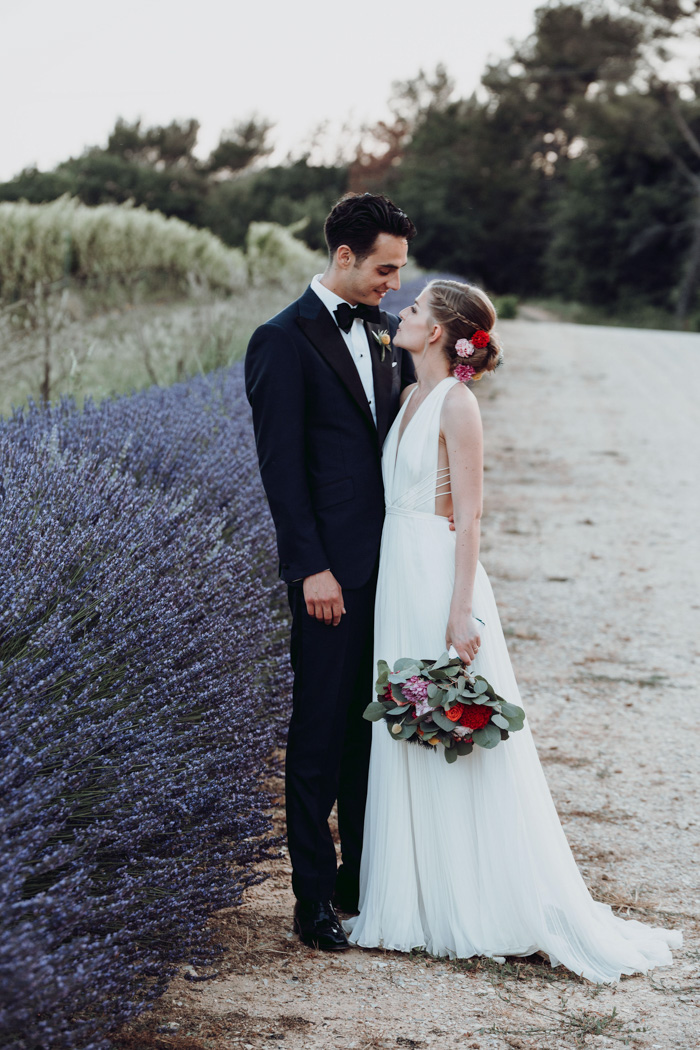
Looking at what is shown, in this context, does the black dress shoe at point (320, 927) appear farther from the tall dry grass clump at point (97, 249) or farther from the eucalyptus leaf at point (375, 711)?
the tall dry grass clump at point (97, 249)

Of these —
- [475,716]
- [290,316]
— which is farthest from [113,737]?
[290,316]

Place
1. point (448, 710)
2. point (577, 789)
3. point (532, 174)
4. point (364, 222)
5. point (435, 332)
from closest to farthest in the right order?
point (448, 710)
point (364, 222)
point (435, 332)
point (577, 789)
point (532, 174)

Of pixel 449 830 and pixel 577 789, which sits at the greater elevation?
pixel 449 830

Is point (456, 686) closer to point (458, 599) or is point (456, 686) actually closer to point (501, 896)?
point (458, 599)

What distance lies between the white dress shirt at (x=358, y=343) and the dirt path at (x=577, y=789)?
1.41 metres

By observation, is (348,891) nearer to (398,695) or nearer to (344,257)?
(398,695)

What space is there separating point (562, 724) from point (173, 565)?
6.48 feet

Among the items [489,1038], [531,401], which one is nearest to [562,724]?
[489,1038]

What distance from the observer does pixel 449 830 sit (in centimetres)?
239

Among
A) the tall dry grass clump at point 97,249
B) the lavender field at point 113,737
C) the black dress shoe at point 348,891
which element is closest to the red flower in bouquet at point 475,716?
the lavender field at point 113,737

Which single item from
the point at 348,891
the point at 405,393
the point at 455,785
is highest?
the point at 405,393

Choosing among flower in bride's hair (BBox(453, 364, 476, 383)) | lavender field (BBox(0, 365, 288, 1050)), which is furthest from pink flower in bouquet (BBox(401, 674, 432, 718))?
flower in bride's hair (BBox(453, 364, 476, 383))

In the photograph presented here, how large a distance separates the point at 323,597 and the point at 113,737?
0.68m

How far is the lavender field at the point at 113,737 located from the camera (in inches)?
60.8
